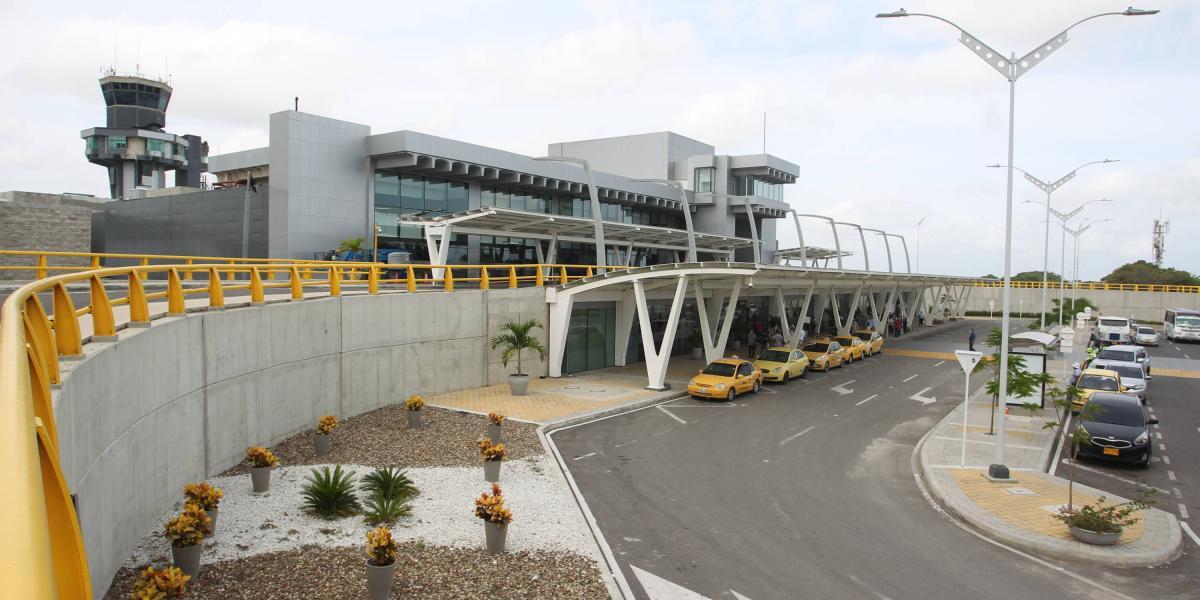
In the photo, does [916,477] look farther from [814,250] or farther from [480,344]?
[814,250]

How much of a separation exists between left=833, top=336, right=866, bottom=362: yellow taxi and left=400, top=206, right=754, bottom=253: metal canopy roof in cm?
1070

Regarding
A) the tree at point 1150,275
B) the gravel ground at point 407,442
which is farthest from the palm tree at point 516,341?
the tree at point 1150,275

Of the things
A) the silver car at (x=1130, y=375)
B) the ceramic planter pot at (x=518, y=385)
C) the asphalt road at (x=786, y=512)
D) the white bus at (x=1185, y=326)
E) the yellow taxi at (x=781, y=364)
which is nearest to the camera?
the asphalt road at (x=786, y=512)

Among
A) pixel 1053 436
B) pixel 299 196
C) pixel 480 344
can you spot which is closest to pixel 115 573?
pixel 480 344

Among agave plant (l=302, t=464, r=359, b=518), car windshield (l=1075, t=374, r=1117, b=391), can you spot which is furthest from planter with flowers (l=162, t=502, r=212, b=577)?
car windshield (l=1075, t=374, r=1117, b=391)

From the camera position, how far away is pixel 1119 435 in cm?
1677

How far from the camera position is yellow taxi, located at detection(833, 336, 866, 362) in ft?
120

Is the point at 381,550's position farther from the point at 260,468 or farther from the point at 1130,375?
the point at 1130,375

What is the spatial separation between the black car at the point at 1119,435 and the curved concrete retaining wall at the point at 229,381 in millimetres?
17779

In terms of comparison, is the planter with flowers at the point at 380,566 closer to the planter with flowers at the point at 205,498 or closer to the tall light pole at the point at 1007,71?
the planter with flowers at the point at 205,498

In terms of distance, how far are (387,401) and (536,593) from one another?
508 inches

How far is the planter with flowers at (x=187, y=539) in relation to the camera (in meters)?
8.52

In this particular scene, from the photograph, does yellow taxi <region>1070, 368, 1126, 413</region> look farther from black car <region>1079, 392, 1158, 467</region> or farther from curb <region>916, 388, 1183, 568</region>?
curb <region>916, 388, 1183, 568</region>

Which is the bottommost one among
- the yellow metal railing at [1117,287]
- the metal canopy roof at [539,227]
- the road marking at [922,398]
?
the road marking at [922,398]
